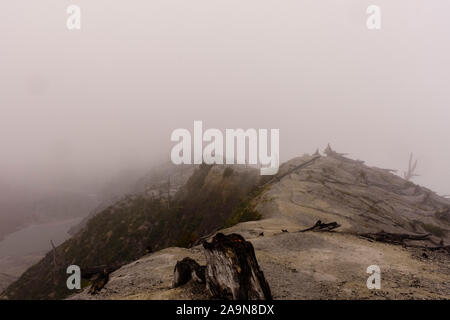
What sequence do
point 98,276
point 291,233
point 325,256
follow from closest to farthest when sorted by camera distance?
point 98,276 → point 325,256 → point 291,233

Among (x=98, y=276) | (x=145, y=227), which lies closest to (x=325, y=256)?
(x=98, y=276)

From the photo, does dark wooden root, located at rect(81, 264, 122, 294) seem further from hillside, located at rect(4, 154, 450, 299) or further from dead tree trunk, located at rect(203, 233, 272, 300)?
dead tree trunk, located at rect(203, 233, 272, 300)

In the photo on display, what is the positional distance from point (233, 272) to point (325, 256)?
902cm

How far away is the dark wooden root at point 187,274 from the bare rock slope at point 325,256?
0.29m

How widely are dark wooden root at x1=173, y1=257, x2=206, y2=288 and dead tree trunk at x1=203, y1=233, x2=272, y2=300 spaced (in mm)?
697

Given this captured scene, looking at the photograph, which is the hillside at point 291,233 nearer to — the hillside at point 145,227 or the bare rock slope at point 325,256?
the bare rock slope at point 325,256

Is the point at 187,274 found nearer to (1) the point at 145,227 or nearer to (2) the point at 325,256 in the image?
(2) the point at 325,256

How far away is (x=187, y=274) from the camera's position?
34.7 feet

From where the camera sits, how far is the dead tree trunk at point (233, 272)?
340 inches

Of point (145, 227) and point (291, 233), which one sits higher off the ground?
point (291, 233)

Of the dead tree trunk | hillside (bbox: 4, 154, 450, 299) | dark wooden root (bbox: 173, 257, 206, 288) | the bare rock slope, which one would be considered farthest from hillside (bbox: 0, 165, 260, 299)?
the dead tree trunk
